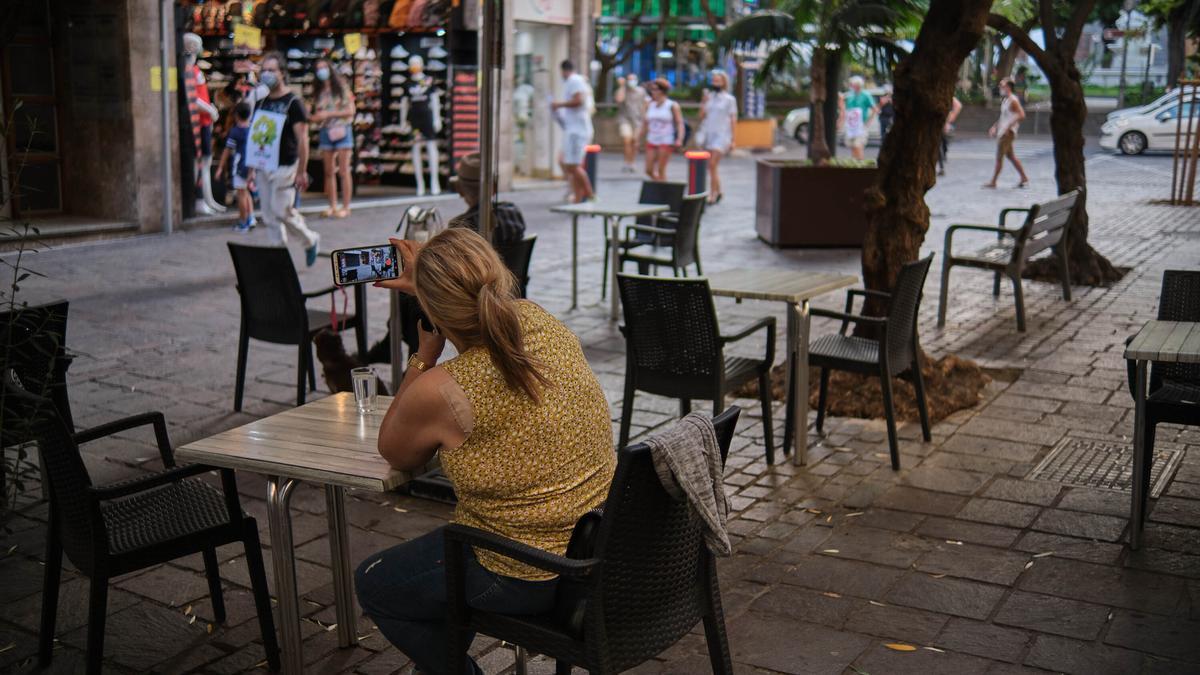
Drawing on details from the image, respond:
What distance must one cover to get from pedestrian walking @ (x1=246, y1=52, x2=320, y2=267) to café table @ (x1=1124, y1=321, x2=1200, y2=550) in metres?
8.10

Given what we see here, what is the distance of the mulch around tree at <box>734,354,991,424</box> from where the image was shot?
6723 mm

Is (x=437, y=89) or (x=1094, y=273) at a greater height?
(x=437, y=89)

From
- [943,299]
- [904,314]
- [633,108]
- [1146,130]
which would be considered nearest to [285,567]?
[904,314]

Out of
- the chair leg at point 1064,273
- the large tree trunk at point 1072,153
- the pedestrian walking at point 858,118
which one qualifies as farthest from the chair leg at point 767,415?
the pedestrian walking at point 858,118

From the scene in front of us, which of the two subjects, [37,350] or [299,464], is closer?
[299,464]

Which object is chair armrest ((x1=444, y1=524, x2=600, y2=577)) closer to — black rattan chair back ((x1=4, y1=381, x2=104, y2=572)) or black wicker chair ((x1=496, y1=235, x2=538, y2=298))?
black rattan chair back ((x1=4, y1=381, x2=104, y2=572))

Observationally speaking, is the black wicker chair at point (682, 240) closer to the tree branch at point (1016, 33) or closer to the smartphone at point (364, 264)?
the tree branch at point (1016, 33)

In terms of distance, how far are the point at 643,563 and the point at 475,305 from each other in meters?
0.71

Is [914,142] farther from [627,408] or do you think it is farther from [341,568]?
[341,568]

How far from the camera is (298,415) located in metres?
3.84

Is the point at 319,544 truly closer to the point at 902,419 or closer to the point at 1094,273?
the point at 902,419

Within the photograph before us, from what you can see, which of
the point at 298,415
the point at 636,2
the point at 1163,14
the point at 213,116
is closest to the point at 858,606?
the point at 298,415

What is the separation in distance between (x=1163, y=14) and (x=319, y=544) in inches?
577

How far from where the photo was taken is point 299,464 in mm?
3312
